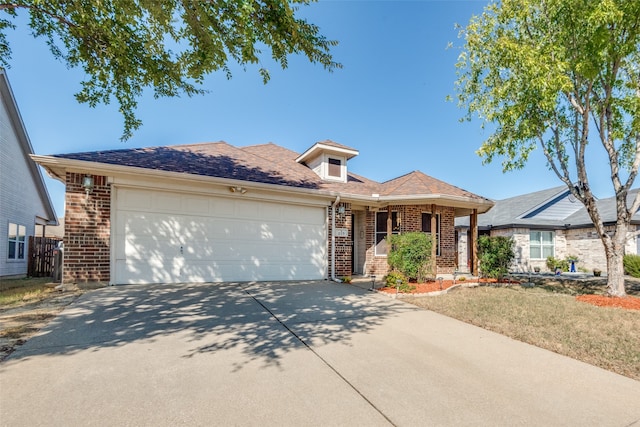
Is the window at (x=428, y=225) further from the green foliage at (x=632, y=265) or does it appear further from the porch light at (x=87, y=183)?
the porch light at (x=87, y=183)

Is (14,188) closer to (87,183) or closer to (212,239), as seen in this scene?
(87,183)

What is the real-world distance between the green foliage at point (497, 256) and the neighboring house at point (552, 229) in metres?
6.52

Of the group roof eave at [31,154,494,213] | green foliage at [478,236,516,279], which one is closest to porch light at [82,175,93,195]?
roof eave at [31,154,494,213]

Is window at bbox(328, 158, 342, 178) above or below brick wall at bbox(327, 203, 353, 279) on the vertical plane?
above

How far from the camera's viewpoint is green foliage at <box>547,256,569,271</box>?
51.4 ft

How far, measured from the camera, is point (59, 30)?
24.6ft

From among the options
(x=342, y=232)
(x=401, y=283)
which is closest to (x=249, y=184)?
(x=342, y=232)

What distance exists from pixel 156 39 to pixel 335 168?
7134 mm

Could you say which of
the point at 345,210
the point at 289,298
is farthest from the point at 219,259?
the point at 345,210

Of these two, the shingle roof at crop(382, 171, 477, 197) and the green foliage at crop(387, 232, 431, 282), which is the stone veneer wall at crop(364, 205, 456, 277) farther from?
the green foliage at crop(387, 232, 431, 282)

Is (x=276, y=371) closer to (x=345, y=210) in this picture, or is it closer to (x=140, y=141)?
(x=345, y=210)

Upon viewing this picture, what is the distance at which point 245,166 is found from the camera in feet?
33.8

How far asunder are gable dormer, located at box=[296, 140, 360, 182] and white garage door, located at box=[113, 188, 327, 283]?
239 cm

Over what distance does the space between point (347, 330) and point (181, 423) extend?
284 cm
